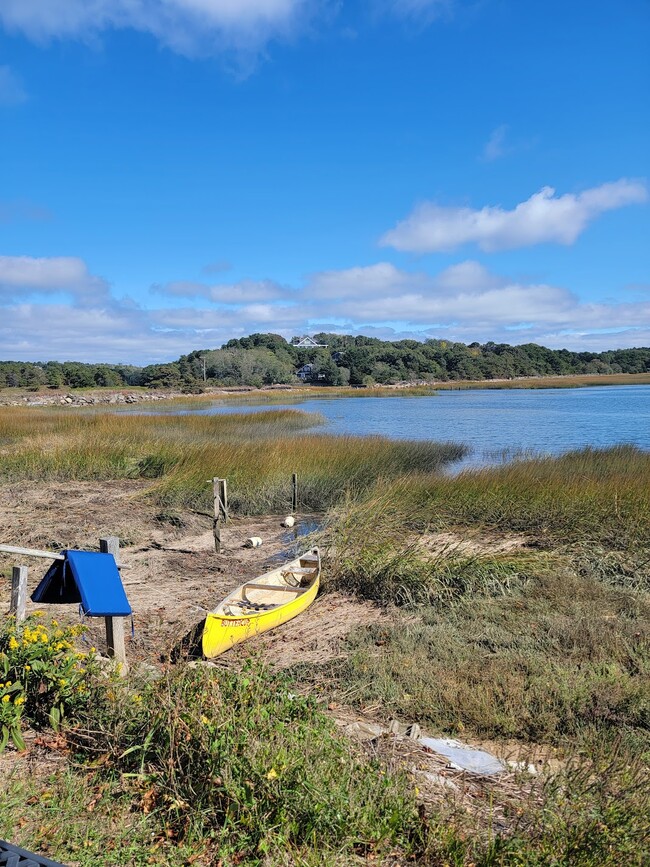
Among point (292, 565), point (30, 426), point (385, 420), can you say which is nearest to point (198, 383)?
point (385, 420)

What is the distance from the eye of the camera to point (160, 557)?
11102mm

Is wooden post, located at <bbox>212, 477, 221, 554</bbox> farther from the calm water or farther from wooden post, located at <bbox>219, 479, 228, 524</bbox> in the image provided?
the calm water

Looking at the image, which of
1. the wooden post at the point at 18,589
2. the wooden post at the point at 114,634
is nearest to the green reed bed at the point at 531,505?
the wooden post at the point at 114,634

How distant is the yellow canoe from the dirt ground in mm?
191

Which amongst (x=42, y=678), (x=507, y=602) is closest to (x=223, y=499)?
(x=507, y=602)

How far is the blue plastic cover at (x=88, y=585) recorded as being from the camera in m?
4.75

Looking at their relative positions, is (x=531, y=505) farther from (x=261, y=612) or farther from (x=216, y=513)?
(x=261, y=612)

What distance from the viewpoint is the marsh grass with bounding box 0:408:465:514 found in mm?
15641

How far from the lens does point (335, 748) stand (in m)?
3.80

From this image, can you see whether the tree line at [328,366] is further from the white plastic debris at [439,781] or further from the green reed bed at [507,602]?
the white plastic debris at [439,781]

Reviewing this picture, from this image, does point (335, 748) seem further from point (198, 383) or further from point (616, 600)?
point (198, 383)

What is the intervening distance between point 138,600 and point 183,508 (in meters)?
5.75

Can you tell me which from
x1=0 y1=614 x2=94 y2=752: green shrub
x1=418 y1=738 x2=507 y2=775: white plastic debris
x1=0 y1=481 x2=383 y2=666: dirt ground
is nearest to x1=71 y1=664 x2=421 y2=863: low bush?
x1=0 y1=614 x2=94 y2=752: green shrub

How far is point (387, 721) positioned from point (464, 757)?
2.72 feet
